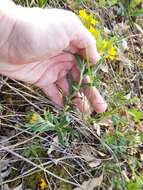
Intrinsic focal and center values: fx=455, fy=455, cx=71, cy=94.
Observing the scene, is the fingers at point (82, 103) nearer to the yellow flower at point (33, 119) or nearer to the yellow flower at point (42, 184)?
the yellow flower at point (33, 119)

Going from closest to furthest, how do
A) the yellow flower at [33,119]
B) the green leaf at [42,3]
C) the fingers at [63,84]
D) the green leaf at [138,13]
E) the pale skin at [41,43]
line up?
the pale skin at [41,43] < the yellow flower at [33,119] < the fingers at [63,84] < the green leaf at [42,3] < the green leaf at [138,13]

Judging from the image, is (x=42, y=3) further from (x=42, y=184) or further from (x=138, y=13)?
(x=42, y=184)

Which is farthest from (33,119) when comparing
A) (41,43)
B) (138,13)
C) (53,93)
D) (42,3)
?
(138,13)

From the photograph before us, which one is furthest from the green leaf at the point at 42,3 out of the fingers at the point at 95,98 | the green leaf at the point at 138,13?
the green leaf at the point at 138,13

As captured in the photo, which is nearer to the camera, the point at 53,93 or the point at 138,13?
the point at 53,93

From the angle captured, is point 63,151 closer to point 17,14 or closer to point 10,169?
point 10,169

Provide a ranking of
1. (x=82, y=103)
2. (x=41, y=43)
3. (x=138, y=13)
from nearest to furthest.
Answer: (x=41, y=43), (x=82, y=103), (x=138, y=13)

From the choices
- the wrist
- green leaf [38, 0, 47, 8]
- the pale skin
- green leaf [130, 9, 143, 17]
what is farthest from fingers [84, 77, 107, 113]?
green leaf [130, 9, 143, 17]

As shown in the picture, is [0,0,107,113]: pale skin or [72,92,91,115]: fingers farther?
[72,92,91,115]: fingers

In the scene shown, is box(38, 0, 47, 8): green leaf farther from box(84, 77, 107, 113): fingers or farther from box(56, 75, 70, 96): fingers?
box(84, 77, 107, 113): fingers
